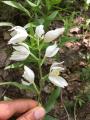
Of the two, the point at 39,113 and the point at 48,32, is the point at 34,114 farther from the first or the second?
the point at 48,32

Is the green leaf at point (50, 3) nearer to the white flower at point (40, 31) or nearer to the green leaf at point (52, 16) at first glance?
the green leaf at point (52, 16)

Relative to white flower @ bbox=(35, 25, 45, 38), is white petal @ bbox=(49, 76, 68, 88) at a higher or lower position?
lower

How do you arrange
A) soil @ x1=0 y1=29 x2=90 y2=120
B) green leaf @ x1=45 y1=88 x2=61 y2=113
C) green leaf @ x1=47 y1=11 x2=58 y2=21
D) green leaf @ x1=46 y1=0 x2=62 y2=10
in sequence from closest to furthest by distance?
1. green leaf @ x1=45 y1=88 x2=61 y2=113
2. soil @ x1=0 y1=29 x2=90 y2=120
3. green leaf @ x1=47 y1=11 x2=58 y2=21
4. green leaf @ x1=46 y1=0 x2=62 y2=10

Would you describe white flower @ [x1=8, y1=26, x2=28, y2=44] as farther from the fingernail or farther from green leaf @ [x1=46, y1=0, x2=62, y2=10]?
green leaf @ [x1=46, y1=0, x2=62, y2=10]

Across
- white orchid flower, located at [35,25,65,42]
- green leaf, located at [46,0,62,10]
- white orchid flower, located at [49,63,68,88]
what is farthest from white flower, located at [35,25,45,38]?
green leaf, located at [46,0,62,10]

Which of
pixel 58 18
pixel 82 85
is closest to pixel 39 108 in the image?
pixel 82 85

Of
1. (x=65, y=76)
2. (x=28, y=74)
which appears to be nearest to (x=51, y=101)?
(x=28, y=74)

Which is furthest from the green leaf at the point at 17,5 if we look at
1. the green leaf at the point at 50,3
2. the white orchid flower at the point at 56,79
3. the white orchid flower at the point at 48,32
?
the white orchid flower at the point at 56,79
